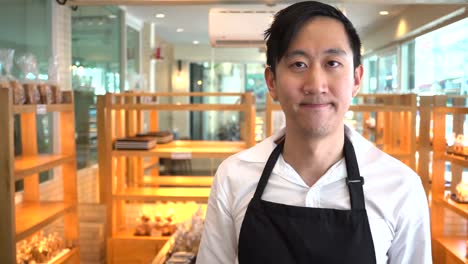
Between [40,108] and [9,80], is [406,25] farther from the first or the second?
[9,80]

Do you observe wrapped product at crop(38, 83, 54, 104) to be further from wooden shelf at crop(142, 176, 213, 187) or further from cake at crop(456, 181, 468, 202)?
cake at crop(456, 181, 468, 202)

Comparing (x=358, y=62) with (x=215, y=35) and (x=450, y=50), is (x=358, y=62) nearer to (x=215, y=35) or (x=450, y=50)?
(x=215, y=35)

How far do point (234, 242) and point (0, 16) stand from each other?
2989mm

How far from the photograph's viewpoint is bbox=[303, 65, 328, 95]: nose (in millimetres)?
1084

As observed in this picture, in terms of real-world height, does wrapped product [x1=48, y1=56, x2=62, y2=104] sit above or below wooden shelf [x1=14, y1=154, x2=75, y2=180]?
above

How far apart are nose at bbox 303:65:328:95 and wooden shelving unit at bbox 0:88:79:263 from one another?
1817mm

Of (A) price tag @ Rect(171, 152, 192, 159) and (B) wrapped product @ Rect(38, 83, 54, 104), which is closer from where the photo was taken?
(B) wrapped product @ Rect(38, 83, 54, 104)

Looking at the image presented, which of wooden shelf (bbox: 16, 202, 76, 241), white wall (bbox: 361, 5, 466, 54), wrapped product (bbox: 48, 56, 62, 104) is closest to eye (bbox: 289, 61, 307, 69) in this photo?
wooden shelf (bbox: 16, 202, 76, 241)

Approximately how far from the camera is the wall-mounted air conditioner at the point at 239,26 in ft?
16.5

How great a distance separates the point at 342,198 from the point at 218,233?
0.33 m

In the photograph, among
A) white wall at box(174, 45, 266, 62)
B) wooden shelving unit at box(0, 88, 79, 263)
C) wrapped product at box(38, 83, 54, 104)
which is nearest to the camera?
wooden shelving unit at box(0, 88, 79, 263)

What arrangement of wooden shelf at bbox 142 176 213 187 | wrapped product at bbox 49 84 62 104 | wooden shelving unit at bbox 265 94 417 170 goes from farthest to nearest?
wooden shelf at bbox 142 176 213 187 < wooden shelving unit at bbox 265 94 417 170 < wrapped product at bbox 49 84 62 104

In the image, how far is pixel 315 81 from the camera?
108 centimetres

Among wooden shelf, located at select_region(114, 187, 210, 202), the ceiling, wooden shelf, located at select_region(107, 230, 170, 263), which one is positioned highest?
the ceiling
